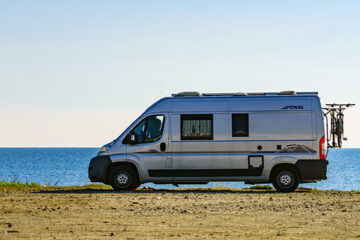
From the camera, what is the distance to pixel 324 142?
18938 mm

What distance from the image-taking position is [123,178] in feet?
63.5

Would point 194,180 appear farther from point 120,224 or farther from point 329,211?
point 120,224

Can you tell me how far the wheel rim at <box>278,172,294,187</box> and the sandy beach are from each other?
1249mm

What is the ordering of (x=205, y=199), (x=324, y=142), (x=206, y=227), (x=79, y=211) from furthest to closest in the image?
(x=324, y=142), (x=205, y=199), (x=79, y=211), (x=206, y=227)

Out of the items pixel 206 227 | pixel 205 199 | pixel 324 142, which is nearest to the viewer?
pixel 206 227

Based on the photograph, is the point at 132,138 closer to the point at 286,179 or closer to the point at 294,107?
the point at 286,179

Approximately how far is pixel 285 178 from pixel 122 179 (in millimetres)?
4881

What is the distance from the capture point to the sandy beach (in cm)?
1043

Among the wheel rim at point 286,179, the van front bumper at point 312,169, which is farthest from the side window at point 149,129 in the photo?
the van front bumper at point 312,169

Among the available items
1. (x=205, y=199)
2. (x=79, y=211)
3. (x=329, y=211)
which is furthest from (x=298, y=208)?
(x=79, y=211)

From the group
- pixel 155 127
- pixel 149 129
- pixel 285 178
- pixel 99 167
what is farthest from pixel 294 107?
pixel 99 167

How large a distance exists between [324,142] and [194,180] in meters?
4.01

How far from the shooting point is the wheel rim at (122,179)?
19.4 metres

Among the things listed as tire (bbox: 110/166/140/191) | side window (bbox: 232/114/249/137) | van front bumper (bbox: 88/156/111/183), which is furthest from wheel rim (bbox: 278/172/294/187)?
van front bumper (bbox: 88/156/111/183)
